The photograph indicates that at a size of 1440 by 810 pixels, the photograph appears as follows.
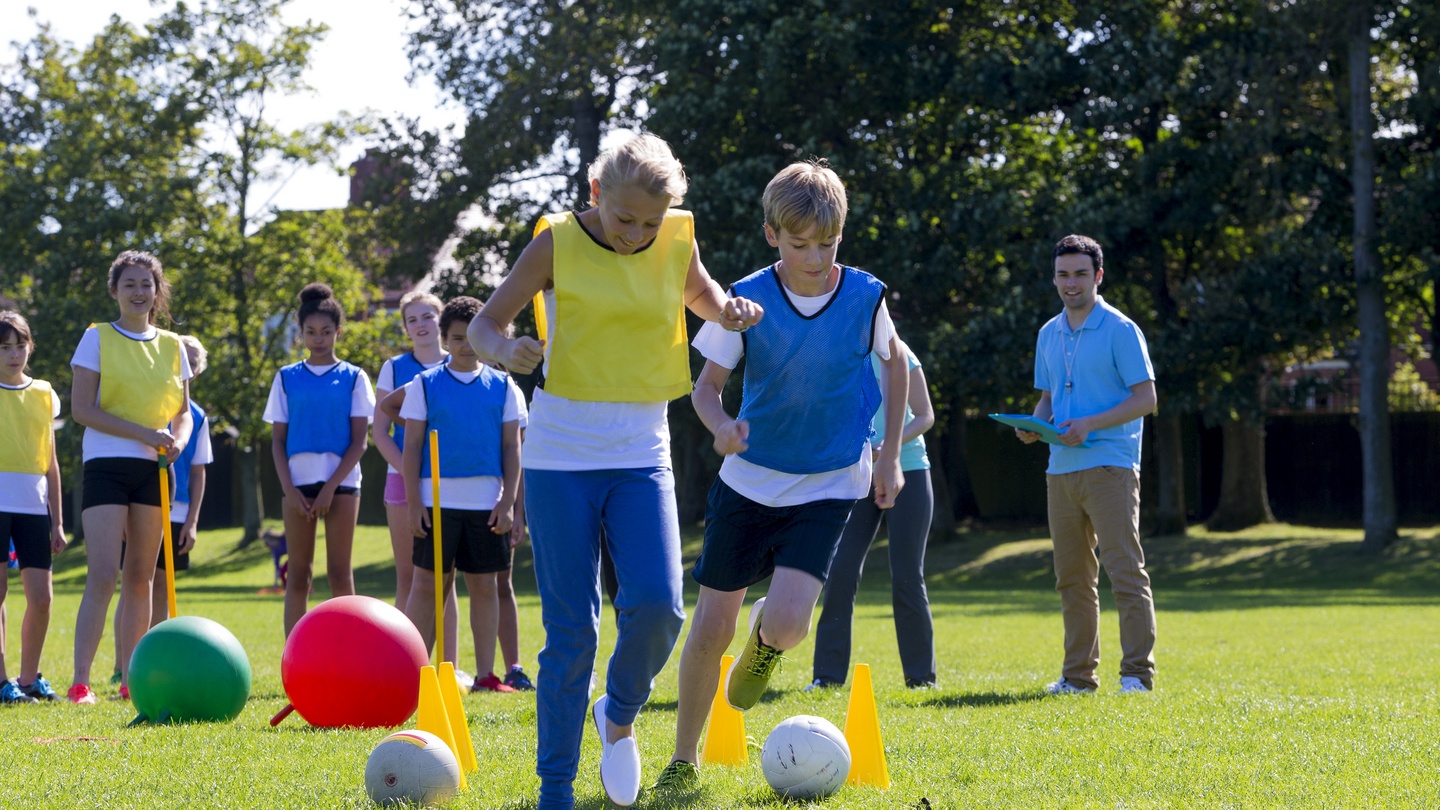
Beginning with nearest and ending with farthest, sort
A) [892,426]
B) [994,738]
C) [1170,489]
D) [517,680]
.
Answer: [892,426] → [994,738] → [517,680] → [1170,489]

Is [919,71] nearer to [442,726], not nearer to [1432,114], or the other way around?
[1432,114]

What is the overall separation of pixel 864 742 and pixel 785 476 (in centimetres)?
101

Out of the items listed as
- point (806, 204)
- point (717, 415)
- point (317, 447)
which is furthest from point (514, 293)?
point (317, 447)

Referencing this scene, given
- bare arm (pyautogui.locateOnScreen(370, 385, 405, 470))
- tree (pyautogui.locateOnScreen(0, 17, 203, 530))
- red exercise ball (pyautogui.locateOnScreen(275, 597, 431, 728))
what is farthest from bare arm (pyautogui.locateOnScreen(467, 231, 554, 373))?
tree (pyautogui.locateOnScreen(0, 17, 203, 530))

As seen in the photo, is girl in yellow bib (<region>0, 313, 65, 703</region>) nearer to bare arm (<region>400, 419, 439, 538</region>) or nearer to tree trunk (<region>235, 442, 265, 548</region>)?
bare arm (<region>400, 419, 439, 538</region>)

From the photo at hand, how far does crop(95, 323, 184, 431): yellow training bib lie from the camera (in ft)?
25.7

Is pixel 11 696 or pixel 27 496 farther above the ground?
pixel 27 496

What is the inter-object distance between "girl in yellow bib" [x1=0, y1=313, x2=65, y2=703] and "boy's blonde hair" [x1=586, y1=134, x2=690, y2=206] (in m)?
5.23

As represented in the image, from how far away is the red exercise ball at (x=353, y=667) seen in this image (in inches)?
250

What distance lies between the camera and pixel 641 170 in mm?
4207

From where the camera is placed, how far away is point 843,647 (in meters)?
8.13

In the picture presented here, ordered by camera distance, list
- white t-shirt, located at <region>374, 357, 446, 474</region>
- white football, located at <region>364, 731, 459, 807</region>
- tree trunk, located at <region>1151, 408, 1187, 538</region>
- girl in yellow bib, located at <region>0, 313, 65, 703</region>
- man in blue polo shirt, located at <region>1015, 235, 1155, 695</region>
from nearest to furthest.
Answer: white football, located at <region>364, 731, 459, 807</region>, man in blue polo shirt, located at <region>1015, 235, 1155, 695</region>, girl in yellow bib, located at <region>0, 313, 65, 703</region>, white t-shirt, located at <region>374, 357, 446, 474</region>, tree trunk, located at <region>1151, 408, 1187, 538</region>

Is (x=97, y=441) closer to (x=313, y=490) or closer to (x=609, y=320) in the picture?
(x=313, y=490)

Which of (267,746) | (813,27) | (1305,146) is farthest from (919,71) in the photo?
(267,746)
